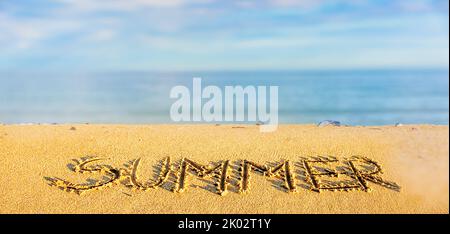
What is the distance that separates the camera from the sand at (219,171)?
39.0 feet

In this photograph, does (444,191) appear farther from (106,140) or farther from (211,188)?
(106,140)

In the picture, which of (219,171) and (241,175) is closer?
(241,175)

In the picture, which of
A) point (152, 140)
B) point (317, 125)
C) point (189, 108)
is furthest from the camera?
point (189, 108)

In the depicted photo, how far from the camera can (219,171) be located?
13.9 metres

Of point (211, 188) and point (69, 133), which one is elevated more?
point (69, 133)

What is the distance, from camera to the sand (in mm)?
11875

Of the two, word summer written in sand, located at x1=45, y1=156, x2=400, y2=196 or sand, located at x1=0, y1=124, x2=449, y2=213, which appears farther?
word summer written in sand, located at x1=45, y1=156, x2=400, y2=196

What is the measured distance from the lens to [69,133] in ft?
56.6

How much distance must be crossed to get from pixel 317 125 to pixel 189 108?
1351cm

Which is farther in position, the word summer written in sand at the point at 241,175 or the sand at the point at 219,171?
the word summer written in sand at the point at 241,175

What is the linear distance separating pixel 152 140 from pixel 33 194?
408 centimetres

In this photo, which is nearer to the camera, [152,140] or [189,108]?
[152,140]
